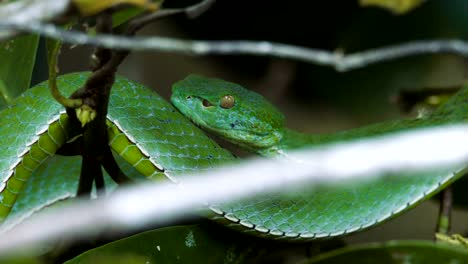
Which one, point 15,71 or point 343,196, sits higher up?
point 15,71

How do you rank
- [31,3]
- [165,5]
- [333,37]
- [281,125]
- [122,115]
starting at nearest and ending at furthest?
[31,3] → [122,115] → [281,125] → [165,5] → [333,37]

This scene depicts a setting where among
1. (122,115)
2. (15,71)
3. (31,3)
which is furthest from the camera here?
(15,71)

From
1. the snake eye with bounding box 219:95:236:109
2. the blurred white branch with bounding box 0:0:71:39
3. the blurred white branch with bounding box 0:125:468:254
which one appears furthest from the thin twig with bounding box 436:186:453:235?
the blurred white branch with bounding box 0:0:71:39

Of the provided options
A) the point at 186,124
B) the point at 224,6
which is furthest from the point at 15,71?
the point at 224,6

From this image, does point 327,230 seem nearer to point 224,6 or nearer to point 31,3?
point 31,3

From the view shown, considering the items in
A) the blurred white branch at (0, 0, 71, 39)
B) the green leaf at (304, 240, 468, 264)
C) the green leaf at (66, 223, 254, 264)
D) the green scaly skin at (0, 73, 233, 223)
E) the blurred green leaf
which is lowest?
the green leaf at (66, 223, 254, 264)

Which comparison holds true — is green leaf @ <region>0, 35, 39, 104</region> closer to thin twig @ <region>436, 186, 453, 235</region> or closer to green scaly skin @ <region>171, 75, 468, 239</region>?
green scaly skin @ <region>171, 75, 468, 239</region>
